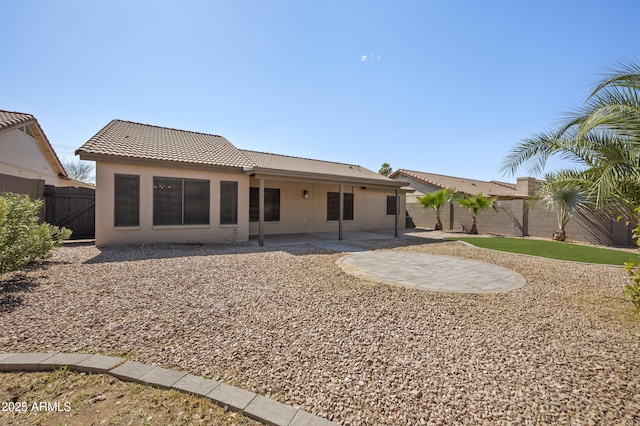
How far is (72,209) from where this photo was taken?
11.8m

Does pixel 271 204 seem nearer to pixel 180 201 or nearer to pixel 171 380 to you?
pixel 180 201

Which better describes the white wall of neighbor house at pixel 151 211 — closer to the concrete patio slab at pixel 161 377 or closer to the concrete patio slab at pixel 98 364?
the concrete patio slab at pixel 98 364

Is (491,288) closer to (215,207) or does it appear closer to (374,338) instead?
(374,338)

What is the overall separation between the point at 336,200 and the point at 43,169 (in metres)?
15.6

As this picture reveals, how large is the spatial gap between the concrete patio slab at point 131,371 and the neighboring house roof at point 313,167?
28.3 feet

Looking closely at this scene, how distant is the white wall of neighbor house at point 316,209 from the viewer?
14381mm

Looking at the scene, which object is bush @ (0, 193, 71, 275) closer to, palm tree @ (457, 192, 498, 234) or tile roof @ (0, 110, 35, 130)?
tile roof @ (0, 110, 35, 130)

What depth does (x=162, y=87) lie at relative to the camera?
12.8m

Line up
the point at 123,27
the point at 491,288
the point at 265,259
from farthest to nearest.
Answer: the point at 123,27 → the point at 265,259 → the point at 491,288

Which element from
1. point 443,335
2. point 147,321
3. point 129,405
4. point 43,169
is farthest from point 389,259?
point 43,169

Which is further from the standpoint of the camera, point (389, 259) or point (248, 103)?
point (248, 103)

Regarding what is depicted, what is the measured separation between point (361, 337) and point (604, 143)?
5724mm

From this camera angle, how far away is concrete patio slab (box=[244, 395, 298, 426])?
2.04 m

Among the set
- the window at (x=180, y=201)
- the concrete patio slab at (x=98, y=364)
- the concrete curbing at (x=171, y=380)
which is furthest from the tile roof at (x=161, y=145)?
the concrete patio slab at (x=98, y=364)
